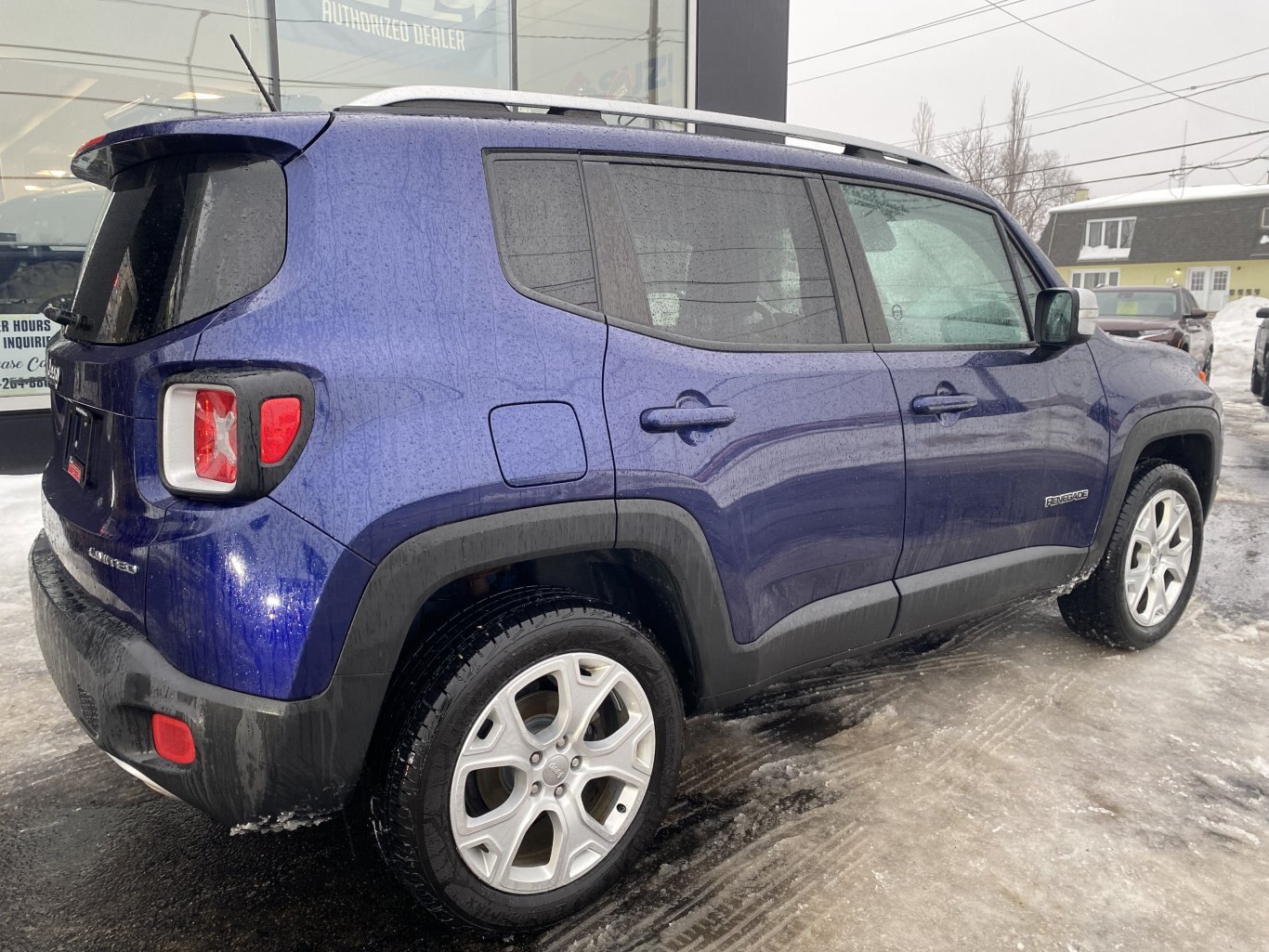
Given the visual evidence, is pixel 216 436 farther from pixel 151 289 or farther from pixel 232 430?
pixel 151 289

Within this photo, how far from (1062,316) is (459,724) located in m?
2.51

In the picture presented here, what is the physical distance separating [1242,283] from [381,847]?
50506 mm

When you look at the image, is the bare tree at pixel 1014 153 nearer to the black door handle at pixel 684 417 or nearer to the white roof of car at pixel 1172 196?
the white roof of car at pixel 1172 196

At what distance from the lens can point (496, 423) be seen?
6.26ft

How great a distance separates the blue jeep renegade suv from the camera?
1.74 m

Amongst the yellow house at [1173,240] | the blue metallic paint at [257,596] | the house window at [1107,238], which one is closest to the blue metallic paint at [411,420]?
the blue metallic paint at [257,596]

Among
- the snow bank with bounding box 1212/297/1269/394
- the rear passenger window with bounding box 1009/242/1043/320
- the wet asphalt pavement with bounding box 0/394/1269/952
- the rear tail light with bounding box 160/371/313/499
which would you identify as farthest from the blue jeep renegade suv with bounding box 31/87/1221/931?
the snow bank with bounding box 1212/297/1269/394

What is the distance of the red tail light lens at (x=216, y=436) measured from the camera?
1702 mm

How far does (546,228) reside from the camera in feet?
6.93

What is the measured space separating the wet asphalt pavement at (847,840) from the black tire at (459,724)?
0.17 metres

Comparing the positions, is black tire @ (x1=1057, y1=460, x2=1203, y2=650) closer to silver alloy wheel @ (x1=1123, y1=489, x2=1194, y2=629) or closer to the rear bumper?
silver alloy wheel @ (x1=1123, y1=489, x2=1194, y2=629)

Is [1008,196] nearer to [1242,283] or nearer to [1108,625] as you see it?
[1242,283]

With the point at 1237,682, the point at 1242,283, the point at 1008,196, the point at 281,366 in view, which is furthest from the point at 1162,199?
the point at 281,366

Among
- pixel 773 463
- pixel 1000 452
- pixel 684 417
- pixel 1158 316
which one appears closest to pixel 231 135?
pixel 684 417
